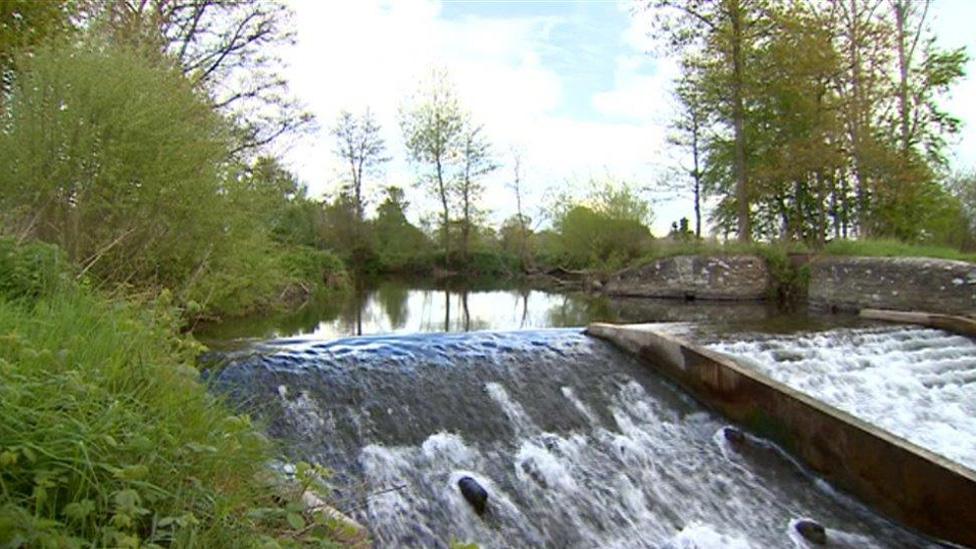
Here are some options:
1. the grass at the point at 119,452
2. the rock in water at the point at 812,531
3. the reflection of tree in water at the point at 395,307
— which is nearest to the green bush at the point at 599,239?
the reflection of tree in water at the point at 395,307

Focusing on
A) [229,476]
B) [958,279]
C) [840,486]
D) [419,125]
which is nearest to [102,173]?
[229,476]

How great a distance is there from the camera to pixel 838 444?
5441 mm

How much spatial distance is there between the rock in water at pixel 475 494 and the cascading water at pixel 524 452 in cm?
5

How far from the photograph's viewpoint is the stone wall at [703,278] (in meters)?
16.5

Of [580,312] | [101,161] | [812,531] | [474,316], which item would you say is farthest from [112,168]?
[580,312]

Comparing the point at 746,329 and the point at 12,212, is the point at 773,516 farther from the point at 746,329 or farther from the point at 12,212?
the point at 12,212

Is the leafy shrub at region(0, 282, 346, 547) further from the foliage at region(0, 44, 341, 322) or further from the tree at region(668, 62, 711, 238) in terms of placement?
the tree at region(668, 62, 711, 238)

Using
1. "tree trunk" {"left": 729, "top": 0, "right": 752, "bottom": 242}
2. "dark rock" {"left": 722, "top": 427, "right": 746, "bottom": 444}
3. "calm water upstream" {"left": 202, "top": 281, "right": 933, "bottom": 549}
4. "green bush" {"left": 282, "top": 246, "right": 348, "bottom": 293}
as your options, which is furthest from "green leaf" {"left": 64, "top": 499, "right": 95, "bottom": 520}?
"tree trunk" {"left": 729, "top": 0, "right": 752, "bottom": 242}

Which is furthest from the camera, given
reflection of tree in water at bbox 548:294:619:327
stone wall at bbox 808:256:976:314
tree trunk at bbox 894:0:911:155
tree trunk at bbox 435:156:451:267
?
tree trunk at bbox 435:156:451:267

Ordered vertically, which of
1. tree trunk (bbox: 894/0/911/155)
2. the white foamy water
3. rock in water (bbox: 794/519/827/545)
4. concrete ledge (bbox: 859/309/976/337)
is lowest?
rock in water (bbox: 794/519/827/545)

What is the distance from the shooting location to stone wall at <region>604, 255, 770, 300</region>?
16.5 metres

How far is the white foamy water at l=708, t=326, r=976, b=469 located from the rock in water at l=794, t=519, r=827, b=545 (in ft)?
6.45

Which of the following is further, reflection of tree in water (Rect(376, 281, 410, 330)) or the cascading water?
reflection of tree in water (Rect(376, 281, 410, 330))

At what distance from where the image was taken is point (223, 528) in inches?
76.2
